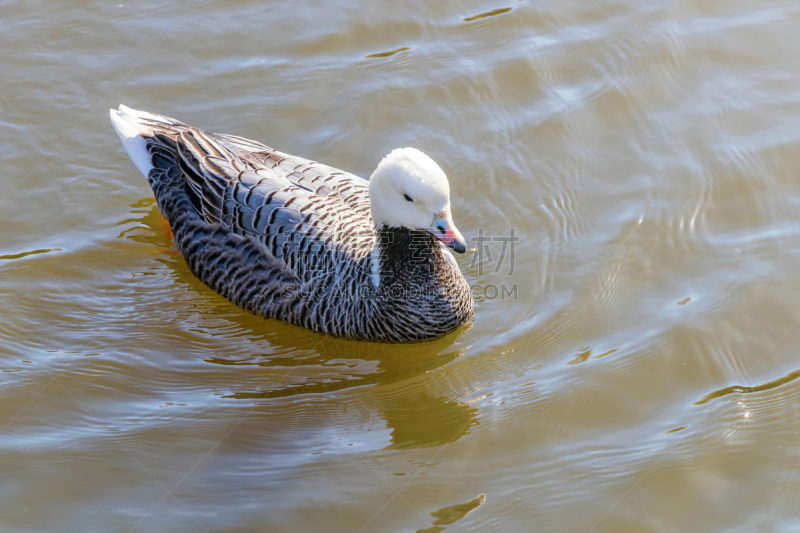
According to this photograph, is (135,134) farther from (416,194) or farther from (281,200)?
(416,194)

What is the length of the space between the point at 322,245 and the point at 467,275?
1.51 m

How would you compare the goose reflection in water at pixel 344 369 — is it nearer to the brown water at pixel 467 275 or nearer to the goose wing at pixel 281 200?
the brown water at pixel 467 275

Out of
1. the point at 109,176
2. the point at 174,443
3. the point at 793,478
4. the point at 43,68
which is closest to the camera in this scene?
the point at 793,478

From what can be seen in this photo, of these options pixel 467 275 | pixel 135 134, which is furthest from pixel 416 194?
pixel 135 134

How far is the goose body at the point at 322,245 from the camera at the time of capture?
6.68 m

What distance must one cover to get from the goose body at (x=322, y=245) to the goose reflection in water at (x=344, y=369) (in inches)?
6.3

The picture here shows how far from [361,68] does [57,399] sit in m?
5.14

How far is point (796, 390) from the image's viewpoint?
6195 mm

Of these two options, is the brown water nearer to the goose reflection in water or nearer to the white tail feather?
the goose reflection in water

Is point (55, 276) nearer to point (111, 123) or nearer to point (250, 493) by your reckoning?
point (111, 123)

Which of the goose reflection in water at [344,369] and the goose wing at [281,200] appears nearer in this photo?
the goose reflection in water at [344,369]

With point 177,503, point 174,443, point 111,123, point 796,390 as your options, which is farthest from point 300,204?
point 796,390

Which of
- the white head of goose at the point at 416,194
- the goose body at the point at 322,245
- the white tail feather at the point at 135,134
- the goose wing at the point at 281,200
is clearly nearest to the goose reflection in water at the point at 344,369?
the goose body at the point at 322,245

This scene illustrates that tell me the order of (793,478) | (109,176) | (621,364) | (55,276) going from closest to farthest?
(793,478) → (621,364) → (55,276) → (109,176)
